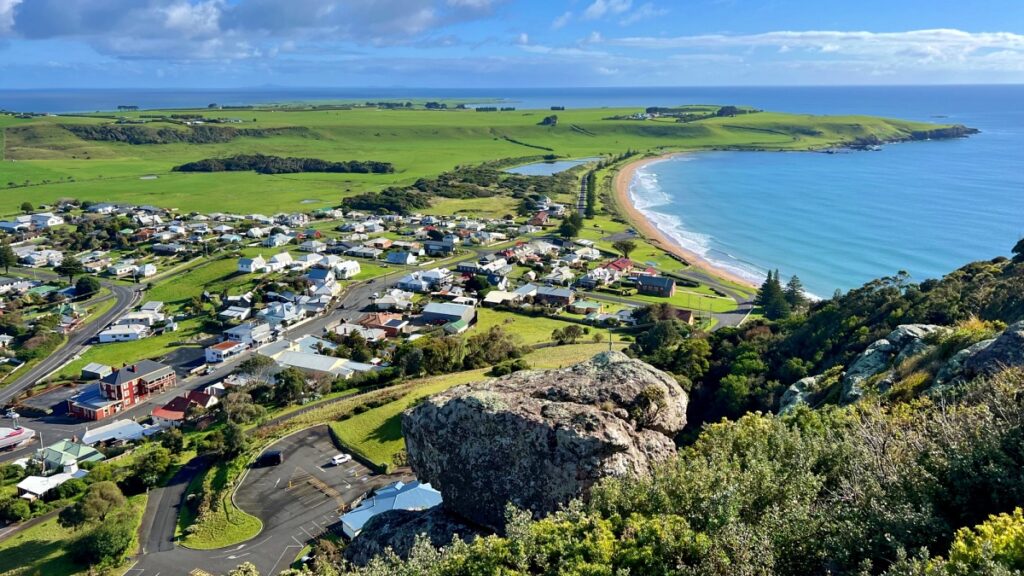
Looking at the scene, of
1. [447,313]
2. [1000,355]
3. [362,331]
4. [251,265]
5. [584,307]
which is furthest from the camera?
[251,265]

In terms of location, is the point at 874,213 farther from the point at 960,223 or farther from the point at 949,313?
the point at 949,313

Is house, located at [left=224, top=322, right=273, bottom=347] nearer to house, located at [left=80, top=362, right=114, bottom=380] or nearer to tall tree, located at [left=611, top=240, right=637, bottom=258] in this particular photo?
house, located at [left=80, top=362, right=114, bottom=380]

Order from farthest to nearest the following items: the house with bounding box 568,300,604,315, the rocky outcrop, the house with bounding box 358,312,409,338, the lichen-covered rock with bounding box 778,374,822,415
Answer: the house with bounding box 568,300,604,315 < the house with bounding box 358,312,409,338 < the lichen-covered rock with bounding box 778,374,822,415 < the rocky outcrop

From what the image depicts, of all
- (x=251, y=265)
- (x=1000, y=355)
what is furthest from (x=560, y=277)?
(x=1000, y=355)

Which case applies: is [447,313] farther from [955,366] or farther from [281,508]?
[955,366]

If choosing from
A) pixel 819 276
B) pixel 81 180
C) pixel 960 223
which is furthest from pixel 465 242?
pixel 81 180

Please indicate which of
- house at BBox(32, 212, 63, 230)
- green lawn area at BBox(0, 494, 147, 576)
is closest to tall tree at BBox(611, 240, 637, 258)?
green lawn area at BBox(0, 494, 147, 576)
